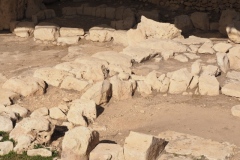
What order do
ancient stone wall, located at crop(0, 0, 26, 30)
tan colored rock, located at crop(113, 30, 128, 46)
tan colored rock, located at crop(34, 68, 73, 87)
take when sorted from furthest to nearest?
ancient stone wall, located at crop(0, 0, 26, 30) → tan colored rock, located at crop(113, 30, 128, 46) → tan colored rock, located at crop(34, 68, 73, 87)

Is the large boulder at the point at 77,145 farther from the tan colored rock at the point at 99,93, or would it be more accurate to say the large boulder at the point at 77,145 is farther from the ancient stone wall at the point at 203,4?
the ancient stone wall at the point at 203,4

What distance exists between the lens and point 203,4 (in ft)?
43.1

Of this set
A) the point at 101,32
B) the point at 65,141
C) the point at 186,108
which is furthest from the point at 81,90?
the point at 101,32

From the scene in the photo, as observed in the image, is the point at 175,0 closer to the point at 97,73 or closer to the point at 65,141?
the point at 97,73

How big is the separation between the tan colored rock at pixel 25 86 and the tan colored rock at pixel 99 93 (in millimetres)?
1010

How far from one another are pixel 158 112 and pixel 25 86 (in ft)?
8.90

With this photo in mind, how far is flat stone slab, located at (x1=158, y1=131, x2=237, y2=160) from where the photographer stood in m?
6.22

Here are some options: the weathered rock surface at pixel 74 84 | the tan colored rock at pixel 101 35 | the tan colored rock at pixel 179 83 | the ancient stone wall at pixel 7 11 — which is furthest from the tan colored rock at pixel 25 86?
the ancient stone wall at pixel 7 11

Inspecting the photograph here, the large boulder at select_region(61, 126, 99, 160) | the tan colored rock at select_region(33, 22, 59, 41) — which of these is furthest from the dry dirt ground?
the tan colored rock at select_region(33, 22, 59, 41)

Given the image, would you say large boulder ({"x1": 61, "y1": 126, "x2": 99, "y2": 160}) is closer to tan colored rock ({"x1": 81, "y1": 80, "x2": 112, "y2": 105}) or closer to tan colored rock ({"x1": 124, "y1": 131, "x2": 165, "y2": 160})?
tan colored rock ({"x1": 124, "y1": 131, "x2": 165, "y2": 160})

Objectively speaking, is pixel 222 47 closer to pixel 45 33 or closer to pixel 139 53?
pixel 139 53

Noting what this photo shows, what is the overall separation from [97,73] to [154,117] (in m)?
1.77

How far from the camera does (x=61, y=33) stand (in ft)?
40.7

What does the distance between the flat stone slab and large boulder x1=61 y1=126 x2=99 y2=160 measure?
119cm
